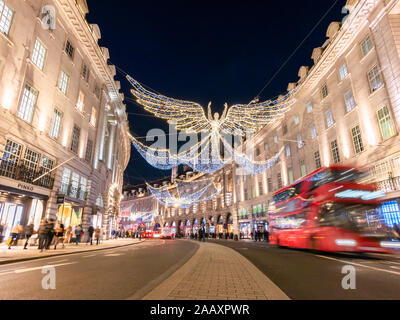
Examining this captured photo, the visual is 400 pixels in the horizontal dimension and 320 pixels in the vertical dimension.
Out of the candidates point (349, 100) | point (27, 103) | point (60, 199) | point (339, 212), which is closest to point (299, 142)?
point (349, 100)

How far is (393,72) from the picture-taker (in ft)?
57.7

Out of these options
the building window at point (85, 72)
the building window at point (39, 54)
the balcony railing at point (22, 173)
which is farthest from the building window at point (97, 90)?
the balcony railing at point (22, 173)

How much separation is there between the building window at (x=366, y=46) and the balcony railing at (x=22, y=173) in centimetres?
2776

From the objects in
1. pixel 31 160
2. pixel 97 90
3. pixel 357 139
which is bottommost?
pixel 31 160

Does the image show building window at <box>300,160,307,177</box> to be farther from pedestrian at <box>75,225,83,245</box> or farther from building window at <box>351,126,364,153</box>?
pedestrian at <box>75,225,83,245</box>

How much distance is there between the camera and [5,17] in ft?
45.8

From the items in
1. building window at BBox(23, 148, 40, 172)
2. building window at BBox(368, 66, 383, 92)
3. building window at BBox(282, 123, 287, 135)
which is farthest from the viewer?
building window at BBox(282, 123, 287, 135)

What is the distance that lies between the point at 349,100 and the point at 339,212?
51.6 feet

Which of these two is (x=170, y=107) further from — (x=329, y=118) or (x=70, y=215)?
(x=329, y=118)

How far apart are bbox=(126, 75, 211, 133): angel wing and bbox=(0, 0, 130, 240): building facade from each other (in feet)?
24.3

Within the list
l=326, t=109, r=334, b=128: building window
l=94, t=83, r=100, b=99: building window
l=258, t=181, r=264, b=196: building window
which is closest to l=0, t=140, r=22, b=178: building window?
l=94, t=83, r=100, b=99: building window

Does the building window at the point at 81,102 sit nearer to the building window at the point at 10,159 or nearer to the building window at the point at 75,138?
the building window at the point at 75,138

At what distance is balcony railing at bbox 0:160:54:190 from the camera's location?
13.9 meters
